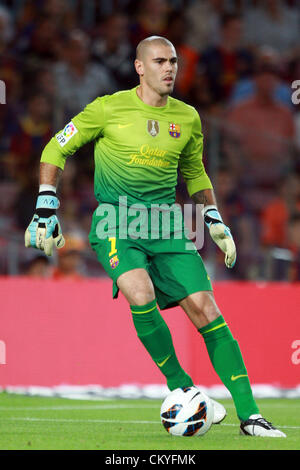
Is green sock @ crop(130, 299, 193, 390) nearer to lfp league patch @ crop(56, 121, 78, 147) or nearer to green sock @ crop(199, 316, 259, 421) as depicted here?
green sock @ crop(199, 316, 259, 421)

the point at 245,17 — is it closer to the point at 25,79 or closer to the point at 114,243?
the point at 25,79

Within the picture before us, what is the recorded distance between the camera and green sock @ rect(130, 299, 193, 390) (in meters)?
6.33

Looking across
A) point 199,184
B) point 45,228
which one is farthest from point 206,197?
point 45,228

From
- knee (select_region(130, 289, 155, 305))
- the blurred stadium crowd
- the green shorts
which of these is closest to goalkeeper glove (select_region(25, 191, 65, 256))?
the green shorts

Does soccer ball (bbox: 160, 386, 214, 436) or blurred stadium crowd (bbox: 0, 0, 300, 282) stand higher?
blurred stadium crowd (bbox: 0, 0, 300, 282)

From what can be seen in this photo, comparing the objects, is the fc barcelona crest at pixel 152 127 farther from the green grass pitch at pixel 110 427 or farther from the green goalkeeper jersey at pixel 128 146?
the green grass pitch at pixel 110 427

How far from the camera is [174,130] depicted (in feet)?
22.2

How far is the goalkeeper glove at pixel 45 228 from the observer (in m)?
6.39

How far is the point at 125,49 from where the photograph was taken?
13.2 meters

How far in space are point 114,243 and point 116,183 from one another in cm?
45

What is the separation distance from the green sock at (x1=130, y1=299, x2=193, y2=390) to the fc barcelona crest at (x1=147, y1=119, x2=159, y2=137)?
115 centimetres

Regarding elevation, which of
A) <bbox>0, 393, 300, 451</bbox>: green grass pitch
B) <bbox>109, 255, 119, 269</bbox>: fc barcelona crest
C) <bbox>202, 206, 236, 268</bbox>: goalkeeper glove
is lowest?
<bbox>0, 393, 300, 451</bbox>: green grass pitch

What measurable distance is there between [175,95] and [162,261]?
6.54 metres

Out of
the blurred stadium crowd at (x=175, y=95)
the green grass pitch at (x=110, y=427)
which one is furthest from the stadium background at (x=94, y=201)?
the green grass pitch at (x=110, y=427)
